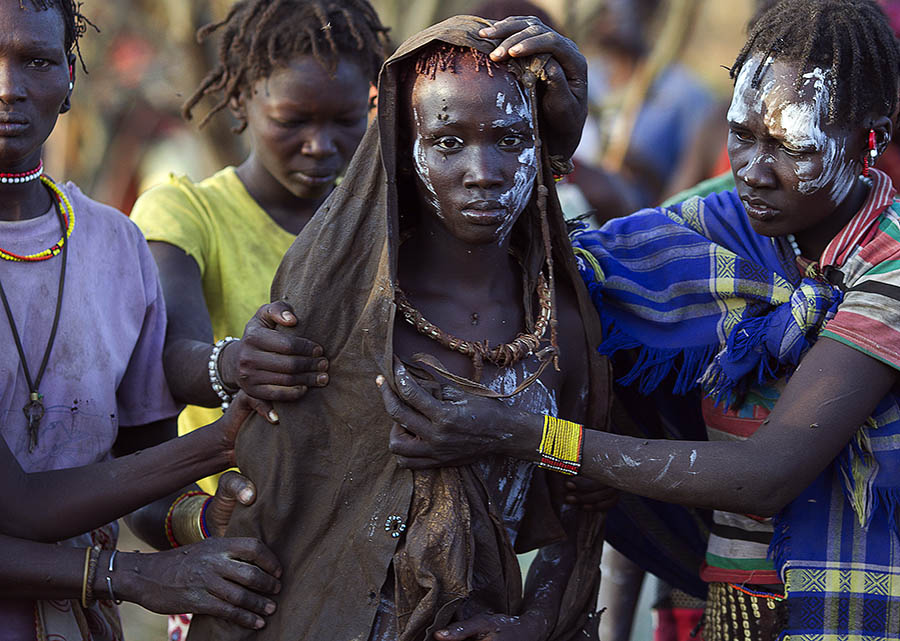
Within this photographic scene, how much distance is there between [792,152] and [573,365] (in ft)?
2.48

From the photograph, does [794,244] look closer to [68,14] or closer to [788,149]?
[788,149]

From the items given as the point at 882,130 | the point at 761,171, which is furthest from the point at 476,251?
the point at 882,130

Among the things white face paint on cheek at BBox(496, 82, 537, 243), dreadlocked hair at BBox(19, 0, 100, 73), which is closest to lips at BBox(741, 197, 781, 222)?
white face paint on cheek at BBox(496, 82, 537, 243)

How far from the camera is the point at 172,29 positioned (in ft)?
23.5

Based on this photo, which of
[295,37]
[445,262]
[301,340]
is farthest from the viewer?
[295,37]

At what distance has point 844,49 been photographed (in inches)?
111

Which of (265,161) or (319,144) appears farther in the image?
(265,161)

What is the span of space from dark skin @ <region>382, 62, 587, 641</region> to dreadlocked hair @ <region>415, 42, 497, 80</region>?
0.06 feet

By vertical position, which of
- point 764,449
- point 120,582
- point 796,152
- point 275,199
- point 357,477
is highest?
point 275,199

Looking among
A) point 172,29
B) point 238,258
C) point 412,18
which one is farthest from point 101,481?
point 412,18

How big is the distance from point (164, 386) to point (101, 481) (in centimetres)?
38

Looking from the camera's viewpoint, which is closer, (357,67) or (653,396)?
(653,396)

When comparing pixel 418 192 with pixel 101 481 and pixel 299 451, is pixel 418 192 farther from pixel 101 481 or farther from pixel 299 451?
pixel 101 481

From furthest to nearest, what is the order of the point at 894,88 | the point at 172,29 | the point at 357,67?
1. the point at 172,29
2. the point at 357,67
3. the point at 894,88
